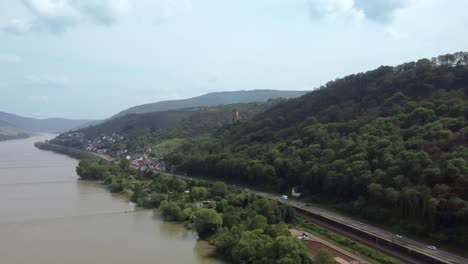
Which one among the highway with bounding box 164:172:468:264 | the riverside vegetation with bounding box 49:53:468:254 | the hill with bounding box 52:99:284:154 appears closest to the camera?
the highway with bounding box 164:172:468:264

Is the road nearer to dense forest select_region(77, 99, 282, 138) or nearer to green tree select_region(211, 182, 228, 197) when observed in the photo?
green tree select_region(211, 182, 228, 197)

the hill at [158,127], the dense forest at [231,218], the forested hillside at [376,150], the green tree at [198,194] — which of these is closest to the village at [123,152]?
the hill at [158,127]

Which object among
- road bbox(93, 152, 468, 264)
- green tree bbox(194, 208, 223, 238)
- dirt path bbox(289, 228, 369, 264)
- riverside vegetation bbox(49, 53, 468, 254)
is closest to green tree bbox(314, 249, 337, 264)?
dirt path bbox(289, 228, 369, 264)

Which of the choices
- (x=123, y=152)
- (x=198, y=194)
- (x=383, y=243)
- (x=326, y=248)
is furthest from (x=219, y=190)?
(x=123, y=152)

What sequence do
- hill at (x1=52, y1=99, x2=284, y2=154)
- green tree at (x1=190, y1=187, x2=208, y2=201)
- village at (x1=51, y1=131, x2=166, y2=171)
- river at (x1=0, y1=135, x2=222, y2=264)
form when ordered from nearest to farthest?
river at (x1=0, y1=135, x2=222, y2=264) < green tree at (x1=190, y1=187, x2=208, y2=201) < village at (x1=51, y1=131, x2=166, y2=171) < hill at (x1=52, y1=99, x2=284, y2=154)

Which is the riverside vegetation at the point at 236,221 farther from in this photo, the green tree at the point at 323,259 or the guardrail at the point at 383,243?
the guardrail at the point at 383,243

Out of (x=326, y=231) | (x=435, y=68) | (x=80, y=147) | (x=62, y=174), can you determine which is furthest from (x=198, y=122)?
(x=326, y=231)
